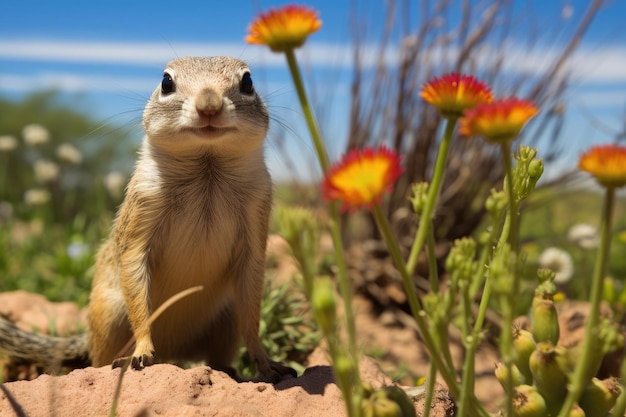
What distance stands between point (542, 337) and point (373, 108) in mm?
4037

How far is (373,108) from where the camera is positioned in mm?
6070

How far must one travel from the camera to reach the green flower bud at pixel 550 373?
2.06 meters

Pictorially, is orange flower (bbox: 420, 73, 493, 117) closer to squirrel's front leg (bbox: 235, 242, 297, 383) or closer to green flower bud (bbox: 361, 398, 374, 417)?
green flower bud (bbox: 361, 398, 374, 417)

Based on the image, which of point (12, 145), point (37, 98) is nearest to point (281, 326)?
point (12, 145)

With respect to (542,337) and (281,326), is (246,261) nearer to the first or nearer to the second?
(281,326)

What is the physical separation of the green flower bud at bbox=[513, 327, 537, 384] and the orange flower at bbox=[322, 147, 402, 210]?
937 millimetres

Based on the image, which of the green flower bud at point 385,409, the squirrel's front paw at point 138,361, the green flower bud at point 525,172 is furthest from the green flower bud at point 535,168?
the squirrel's front paw at point 138,361

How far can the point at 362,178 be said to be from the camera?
1545 mm

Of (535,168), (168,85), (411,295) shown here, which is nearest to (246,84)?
(168,85)

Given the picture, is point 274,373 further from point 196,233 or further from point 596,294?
point 596,294

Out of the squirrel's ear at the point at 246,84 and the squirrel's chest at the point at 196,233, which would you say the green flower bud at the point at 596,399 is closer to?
the squirrel's chest at the point at 196,233

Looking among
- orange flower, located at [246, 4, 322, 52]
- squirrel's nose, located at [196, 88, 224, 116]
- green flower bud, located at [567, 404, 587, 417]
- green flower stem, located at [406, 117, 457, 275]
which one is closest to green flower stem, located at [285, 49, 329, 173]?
orange flower, located at [246, 4, 322, 52]

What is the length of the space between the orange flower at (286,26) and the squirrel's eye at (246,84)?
170 cm

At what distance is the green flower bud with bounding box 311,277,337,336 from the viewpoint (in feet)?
5.08
